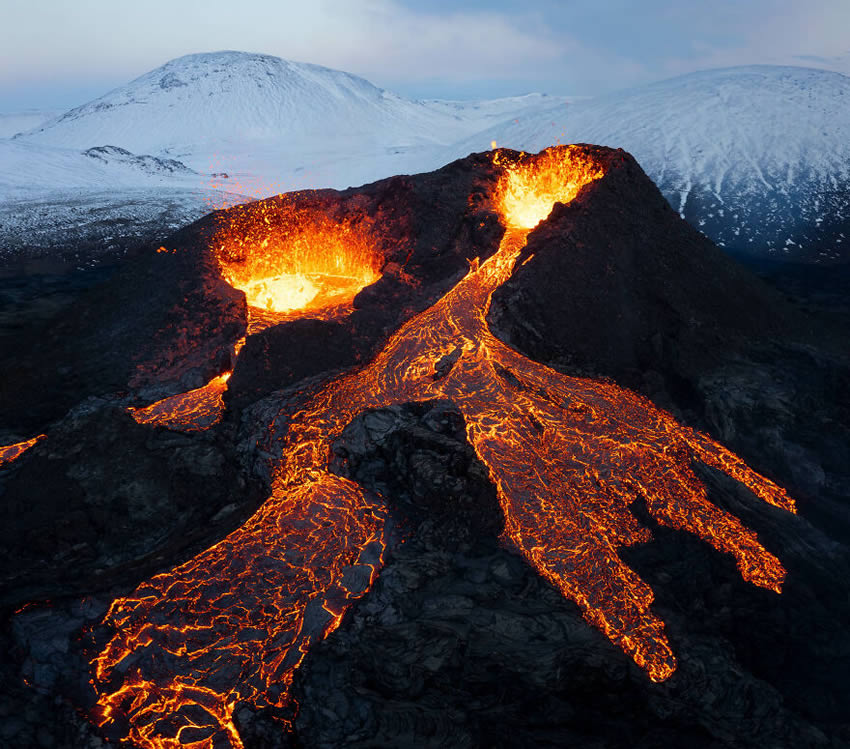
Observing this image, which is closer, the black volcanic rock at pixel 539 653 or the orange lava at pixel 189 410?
the black volcanic rock at pixel 539 653

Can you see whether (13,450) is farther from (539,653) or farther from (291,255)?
(539,653)

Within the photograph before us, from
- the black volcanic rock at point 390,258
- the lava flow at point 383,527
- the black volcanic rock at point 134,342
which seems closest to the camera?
the lava flow at point 383,527

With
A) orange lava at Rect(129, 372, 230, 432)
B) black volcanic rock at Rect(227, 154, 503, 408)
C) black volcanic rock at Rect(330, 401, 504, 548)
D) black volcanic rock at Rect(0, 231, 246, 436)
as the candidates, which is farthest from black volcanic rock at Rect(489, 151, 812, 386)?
black volcanic rock at Rect(0, 231, 246, 436)

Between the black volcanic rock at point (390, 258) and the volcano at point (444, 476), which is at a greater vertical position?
the black volcanic rock at point (390, 258)

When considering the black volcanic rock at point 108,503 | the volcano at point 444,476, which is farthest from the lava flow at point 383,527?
the black volcanic rock at point 108,503

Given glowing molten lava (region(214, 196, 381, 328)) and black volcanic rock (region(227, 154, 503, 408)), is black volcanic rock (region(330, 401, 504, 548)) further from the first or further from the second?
glowing molten lava (region(214, 196, 381, 328))

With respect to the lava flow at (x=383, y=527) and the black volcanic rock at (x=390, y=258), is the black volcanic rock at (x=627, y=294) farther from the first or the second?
the black volcanic rock at (x=390, y=258)
